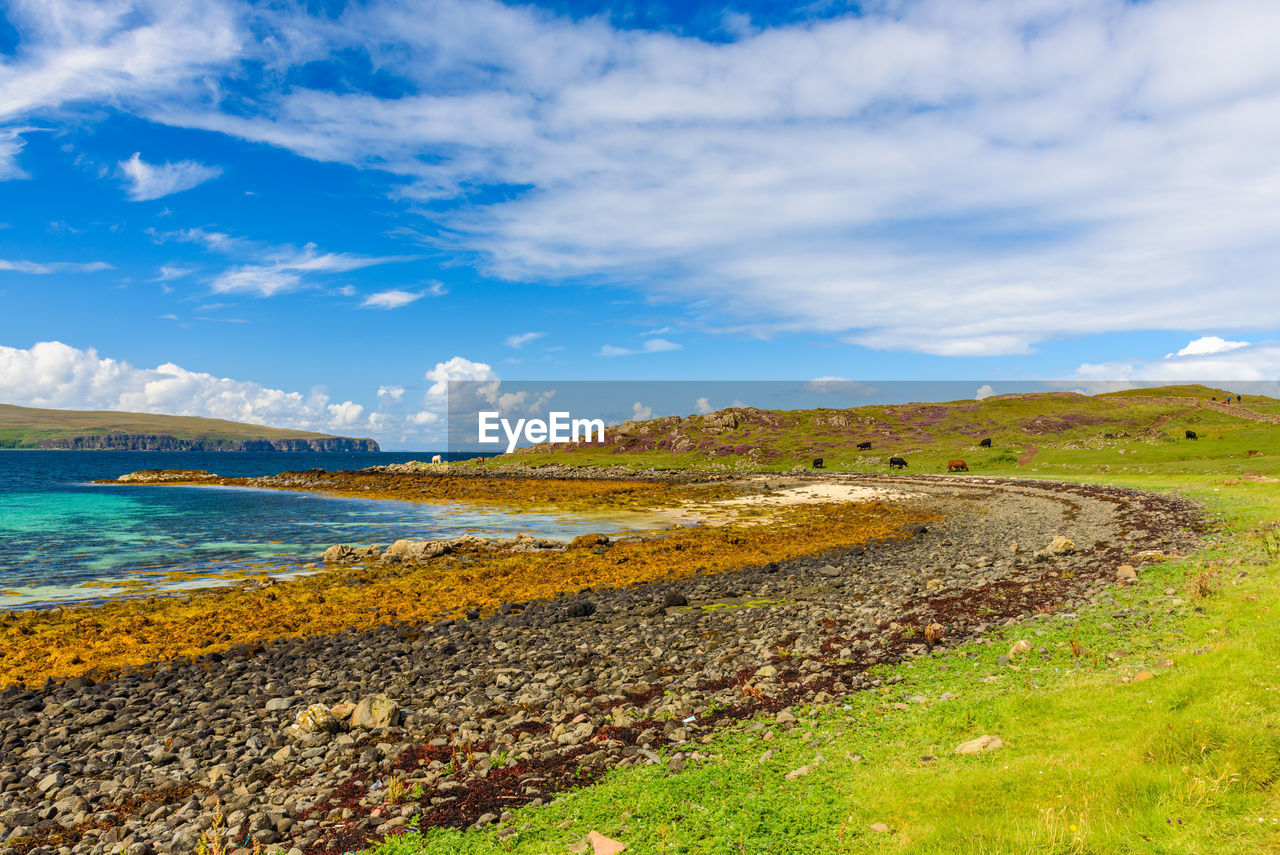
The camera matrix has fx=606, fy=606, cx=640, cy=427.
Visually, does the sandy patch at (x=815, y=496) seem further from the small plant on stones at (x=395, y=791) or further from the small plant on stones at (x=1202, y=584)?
the small plant on stones at (x=395, y=791)

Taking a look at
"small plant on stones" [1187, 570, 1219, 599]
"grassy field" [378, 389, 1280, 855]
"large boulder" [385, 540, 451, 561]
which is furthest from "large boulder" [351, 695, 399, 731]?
"large boulder" [385, 540, 451, 561]

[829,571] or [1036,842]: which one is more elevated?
[1036,842]

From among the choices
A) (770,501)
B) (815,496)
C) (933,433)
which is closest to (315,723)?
(770,501)

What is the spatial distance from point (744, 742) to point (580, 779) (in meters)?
2.75

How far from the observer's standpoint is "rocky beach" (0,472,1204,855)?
9383 millimetres

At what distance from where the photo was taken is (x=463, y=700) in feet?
44.4

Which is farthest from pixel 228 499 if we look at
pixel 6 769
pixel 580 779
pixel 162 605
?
pixel 580 779

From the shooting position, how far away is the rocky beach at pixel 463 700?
9.38 m

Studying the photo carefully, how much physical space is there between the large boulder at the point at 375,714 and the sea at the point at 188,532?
2211cm

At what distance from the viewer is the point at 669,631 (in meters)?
18.3

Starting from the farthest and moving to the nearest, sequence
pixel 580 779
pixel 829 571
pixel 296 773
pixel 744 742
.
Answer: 1. pixel 829 571
2. pixel 296 773
3. pixel 744 742
4. pixel 580 779

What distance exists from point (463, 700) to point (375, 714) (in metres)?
1.87

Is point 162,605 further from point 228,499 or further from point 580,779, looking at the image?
point 228,499

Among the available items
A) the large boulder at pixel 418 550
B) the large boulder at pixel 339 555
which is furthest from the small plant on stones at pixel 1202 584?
the large boulder at pixel 339 555
